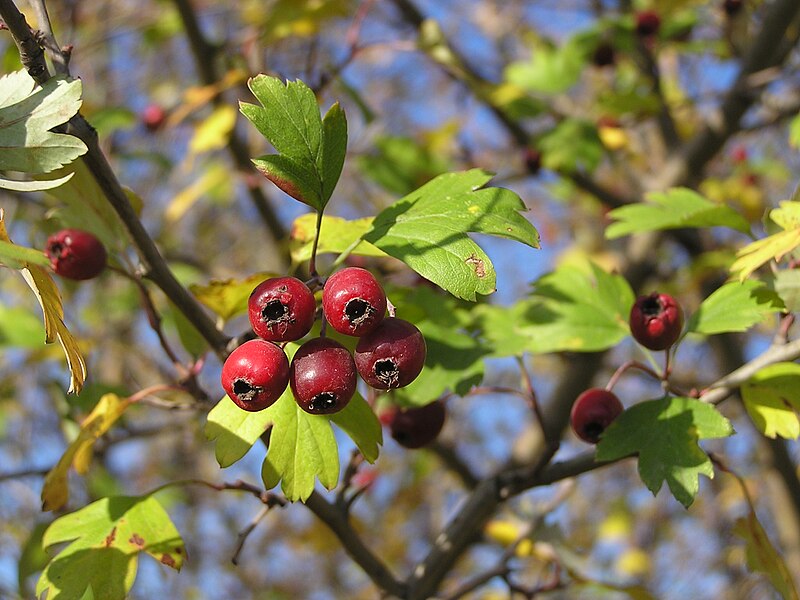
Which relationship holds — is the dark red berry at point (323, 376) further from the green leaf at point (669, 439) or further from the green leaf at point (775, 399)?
the green leaf at point (775, 399)

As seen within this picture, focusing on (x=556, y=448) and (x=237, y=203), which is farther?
(x=237, y=203)

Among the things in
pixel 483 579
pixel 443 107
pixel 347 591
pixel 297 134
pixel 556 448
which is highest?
pixel 297 134

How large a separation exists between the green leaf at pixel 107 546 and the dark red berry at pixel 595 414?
Result: 2.55 ft

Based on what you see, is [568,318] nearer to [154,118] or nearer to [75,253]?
[75,253]

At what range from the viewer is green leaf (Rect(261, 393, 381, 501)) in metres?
1.19

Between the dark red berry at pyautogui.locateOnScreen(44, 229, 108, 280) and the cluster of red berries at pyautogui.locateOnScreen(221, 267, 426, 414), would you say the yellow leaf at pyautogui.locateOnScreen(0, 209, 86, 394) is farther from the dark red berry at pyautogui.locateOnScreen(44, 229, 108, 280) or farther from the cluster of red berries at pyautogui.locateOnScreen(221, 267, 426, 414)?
the dark red berry at pyautogui.locateOnScreen(44, 229, 108, 280)

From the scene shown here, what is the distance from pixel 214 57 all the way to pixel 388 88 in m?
4.48

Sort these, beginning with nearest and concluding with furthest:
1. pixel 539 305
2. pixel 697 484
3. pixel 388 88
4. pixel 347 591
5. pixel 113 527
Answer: pixel 697 484 < pixel 113 527 < pixel 539 305 < pixel 347 591 < pixel 388 88

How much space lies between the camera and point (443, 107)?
7.42m

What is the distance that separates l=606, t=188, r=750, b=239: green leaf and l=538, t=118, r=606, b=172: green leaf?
1.21 meters

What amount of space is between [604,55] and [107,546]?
290 centimetres

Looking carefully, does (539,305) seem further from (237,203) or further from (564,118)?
(237,203)

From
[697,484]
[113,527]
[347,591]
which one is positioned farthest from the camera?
[347,591]

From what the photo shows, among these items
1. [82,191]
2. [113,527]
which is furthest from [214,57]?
[113,527]
